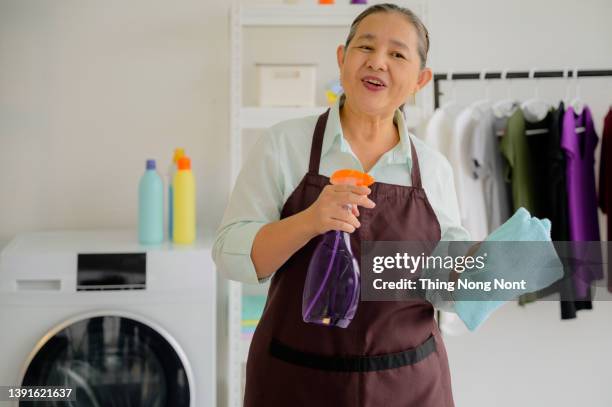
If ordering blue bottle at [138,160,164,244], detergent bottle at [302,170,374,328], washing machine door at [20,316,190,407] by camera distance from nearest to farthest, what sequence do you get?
detergent bottle at [302,170,374,328]
washing machine door at [20,316,190,407]
blue bottle at [138,160,164,244]

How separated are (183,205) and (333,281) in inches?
49.1

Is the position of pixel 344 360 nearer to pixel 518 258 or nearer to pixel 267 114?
pixel 518 258

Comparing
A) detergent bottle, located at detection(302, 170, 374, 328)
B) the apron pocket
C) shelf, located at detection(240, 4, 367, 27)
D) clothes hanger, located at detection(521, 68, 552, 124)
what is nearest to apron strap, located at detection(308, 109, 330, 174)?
detergent bottle, located at detection(302, 170, 374, 328)

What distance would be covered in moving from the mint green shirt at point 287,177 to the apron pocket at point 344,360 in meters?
0.15

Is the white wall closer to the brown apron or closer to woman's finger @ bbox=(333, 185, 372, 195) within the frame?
the brown apron

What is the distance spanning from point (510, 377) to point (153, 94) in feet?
6.86

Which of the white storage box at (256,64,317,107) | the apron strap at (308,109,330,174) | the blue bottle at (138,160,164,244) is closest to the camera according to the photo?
the apron strap at (308,109,330,174)

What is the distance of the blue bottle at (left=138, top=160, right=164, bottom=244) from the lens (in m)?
2.06

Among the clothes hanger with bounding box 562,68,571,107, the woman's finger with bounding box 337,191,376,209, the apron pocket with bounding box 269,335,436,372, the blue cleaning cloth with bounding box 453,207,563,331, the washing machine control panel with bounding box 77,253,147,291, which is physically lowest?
the apron pocket with bounding box 269,335,436,372

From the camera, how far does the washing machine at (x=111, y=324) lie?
6.09 feet

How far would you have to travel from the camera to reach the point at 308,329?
3.35ft

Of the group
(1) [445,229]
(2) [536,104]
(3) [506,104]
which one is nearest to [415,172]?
(1) [445,229]

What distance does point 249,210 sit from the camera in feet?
3.33

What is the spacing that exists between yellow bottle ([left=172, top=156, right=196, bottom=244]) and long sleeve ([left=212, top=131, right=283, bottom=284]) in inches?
42.2
